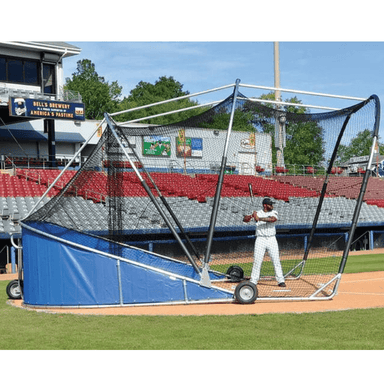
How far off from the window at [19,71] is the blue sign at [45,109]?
11.6ft

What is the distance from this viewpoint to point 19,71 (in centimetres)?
2998

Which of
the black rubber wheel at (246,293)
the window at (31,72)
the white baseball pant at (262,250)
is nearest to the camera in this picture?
the black rubber wheel at (246,293)

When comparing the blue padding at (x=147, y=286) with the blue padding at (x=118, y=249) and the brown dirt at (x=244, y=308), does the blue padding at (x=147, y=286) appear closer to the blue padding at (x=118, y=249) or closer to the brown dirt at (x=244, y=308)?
the brown dirt at (x=244, y=308)

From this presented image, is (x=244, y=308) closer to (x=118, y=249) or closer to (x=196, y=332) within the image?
(x=196, y=332)

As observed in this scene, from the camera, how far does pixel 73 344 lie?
6246mm

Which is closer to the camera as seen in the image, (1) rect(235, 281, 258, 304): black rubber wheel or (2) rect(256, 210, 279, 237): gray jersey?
(1) rect(235, 281, 258, 304): black rubber wheel

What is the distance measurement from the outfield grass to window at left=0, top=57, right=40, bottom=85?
2351 cm

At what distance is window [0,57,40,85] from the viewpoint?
96.6ft

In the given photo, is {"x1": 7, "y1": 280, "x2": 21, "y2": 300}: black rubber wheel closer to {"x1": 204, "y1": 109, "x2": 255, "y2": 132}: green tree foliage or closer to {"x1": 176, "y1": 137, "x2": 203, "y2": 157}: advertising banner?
{"x1": 176, "y1": 137, "x2": 203, "y2": 157}: advertising banner

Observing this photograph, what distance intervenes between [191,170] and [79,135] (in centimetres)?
2322

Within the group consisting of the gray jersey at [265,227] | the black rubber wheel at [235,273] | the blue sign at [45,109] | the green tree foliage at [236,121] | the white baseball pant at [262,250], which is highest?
the blue sign at [45,109]

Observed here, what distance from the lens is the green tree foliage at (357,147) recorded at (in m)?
10.3

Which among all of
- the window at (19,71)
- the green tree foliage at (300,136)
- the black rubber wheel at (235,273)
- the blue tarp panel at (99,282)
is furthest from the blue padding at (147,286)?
the window at (19,71)

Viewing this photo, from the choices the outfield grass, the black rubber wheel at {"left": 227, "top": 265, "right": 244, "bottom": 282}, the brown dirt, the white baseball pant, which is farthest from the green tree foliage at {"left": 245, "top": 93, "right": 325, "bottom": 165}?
the outfield grass
